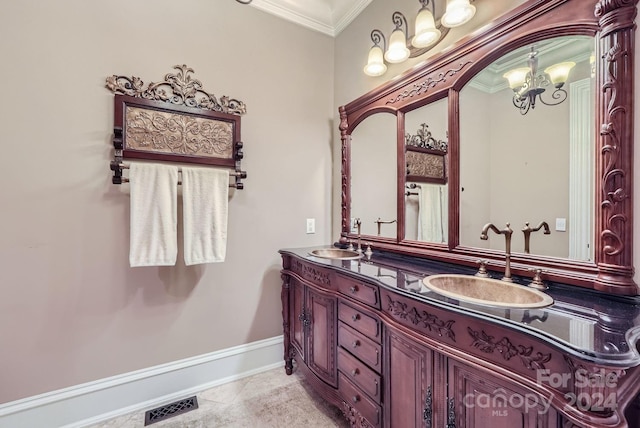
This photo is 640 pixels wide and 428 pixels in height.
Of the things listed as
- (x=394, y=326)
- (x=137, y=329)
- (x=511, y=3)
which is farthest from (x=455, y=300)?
(x=137, y=329)

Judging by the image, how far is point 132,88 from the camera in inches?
65.9

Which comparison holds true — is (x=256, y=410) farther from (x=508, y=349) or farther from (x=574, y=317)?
(x=574, y=317)

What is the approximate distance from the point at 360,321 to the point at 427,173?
0.93 meters

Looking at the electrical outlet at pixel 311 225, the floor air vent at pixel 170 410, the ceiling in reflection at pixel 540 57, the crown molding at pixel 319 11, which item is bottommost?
the floor air vent at pixel 170 410

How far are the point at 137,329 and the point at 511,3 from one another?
2.65 metres

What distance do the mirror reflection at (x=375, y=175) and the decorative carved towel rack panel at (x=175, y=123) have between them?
87cm

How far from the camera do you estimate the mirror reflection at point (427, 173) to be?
1.51 meters

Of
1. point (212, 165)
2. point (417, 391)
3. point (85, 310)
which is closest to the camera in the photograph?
point (417, 391)

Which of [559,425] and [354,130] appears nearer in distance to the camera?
[559,425]

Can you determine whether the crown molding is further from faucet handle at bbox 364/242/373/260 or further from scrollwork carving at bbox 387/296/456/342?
scrollwork carving at bbox 387/296/456/342

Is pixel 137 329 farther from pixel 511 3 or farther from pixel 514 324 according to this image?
pixel 511 3

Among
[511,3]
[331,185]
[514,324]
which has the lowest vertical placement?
[514,324]

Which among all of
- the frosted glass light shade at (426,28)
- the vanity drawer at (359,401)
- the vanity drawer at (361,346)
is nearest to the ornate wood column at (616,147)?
the frosted glass light shade at (426,28)

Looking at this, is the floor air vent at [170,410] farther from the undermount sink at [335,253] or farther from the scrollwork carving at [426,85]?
the scrollwork carving at [426,85]
